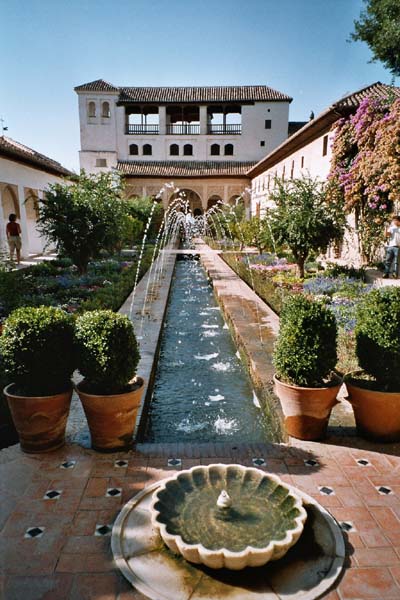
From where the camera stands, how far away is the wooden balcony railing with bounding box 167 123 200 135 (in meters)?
37.3

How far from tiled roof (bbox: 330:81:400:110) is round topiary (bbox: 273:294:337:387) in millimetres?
12691

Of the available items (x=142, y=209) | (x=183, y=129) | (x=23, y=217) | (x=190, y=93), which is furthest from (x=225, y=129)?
(x=23, y=217)

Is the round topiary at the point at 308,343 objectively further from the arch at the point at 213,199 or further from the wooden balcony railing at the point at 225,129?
the wooden balcony railing at the point at 225,129

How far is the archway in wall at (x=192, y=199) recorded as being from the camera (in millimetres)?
37372

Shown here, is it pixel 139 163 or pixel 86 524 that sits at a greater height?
pixel 139 163

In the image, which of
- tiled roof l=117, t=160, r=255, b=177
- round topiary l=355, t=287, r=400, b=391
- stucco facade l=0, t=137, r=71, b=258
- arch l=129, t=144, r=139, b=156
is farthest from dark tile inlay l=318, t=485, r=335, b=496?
arch l=129, t=144, r=139, b=156

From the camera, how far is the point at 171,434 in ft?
13.5

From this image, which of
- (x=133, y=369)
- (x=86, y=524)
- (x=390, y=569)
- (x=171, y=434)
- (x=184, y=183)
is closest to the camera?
(x=390, y=569)

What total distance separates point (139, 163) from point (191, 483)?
36.6 meters

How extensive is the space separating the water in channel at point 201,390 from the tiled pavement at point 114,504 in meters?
0.80

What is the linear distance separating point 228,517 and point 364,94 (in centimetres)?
1581

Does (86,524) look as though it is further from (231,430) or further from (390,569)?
(231,430)

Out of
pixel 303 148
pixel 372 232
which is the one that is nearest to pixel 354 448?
pixel 372 232

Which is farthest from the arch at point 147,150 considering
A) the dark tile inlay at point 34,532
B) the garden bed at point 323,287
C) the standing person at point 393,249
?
the dark tile inlay at point 34,532
